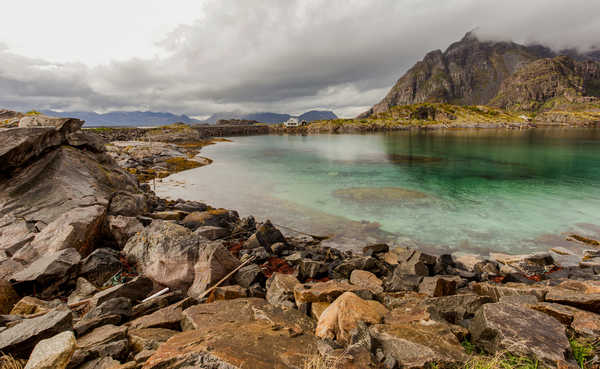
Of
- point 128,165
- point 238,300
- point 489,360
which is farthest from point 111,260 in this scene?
point 128,165

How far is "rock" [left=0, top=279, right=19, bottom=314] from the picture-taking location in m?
6.85

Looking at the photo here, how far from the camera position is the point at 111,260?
371 inches

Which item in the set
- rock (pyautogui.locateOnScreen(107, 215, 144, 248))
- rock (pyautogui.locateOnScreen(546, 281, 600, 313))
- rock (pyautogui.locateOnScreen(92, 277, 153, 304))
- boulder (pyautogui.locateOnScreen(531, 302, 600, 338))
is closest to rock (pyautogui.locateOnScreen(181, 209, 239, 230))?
rock (pyautogui.locateOnScreen(107, 215, 144, 248))

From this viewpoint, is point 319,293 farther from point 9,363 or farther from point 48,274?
point 48,274

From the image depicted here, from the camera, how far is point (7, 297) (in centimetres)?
709

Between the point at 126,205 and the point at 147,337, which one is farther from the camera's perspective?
the point at 126,205

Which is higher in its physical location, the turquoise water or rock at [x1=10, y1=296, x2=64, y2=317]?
rock at [x1=10, y1=296, x2=64, y2=317]

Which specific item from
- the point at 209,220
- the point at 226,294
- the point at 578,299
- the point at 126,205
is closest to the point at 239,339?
the point at 226,294

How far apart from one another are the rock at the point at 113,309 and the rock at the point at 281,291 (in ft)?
12.8

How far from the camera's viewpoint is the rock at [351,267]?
430 inches

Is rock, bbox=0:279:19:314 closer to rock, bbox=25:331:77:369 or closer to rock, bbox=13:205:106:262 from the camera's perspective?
rock, bbox=13:205:106:262

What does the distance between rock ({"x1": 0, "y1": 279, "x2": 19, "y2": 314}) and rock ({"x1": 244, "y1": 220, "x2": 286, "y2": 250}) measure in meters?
8.20

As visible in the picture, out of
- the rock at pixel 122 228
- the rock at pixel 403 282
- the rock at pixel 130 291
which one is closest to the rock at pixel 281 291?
the rock at pixel 403 282

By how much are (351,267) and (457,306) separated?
15.7 feet
